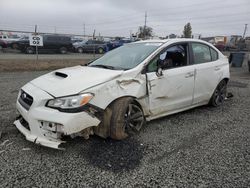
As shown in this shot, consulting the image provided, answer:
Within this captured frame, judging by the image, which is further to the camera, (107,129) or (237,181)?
(107,129)

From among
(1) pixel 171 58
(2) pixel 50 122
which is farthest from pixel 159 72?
(2) pixel 50 122

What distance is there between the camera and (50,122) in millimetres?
2717

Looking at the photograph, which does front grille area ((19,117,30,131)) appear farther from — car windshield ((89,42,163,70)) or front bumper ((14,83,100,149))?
car windshield ((89,42,163,70))

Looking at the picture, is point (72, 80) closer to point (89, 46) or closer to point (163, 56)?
point (163, 56)

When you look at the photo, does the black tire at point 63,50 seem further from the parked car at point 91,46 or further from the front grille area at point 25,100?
the front grille area at point 25,100

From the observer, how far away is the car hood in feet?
9.35

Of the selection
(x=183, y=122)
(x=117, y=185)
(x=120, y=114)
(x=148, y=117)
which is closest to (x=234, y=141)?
(x=183, y=122)

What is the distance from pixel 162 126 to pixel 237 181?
163cm

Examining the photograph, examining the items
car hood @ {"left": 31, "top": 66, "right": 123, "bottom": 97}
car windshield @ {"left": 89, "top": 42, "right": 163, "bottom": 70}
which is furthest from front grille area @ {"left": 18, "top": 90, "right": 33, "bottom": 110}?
car windshield @ {"left": 89, "top": 42, "right": 163, "bottom": 70}

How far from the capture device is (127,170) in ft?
8.47

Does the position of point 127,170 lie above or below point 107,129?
below

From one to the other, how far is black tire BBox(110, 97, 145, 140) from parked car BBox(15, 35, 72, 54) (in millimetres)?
19333

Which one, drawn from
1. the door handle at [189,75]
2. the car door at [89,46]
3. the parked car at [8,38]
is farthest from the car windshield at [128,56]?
the car door at [89,46]

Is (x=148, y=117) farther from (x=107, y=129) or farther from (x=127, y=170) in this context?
(x=127, y=170)
